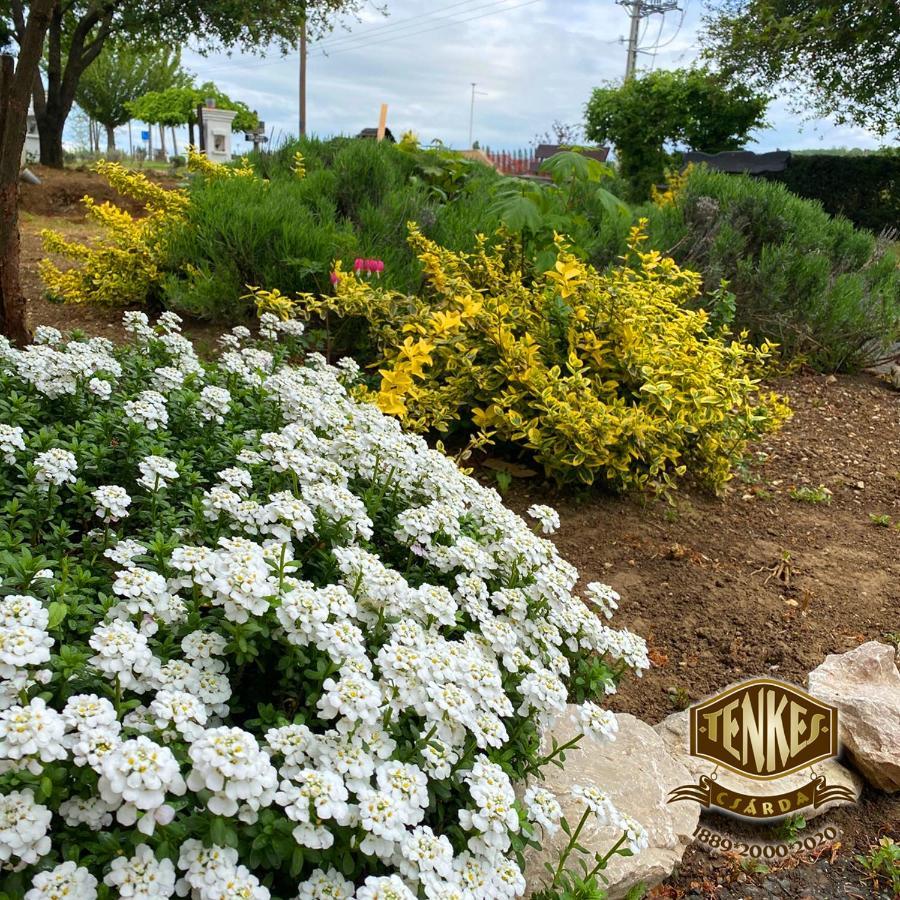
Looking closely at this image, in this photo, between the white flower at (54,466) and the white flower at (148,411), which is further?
the white flower at (148,411)

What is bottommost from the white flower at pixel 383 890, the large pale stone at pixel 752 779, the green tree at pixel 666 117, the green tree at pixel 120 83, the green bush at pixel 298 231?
the large pale stone at pixel 752 779

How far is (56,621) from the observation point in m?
1.25

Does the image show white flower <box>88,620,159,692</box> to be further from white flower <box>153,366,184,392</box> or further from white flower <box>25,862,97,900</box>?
white flower <box>153,366,184,392</box>

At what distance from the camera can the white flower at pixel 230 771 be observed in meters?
1.05

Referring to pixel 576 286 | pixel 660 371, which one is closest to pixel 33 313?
pixel 576 286

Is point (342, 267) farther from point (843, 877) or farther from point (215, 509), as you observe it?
point (843, 877)

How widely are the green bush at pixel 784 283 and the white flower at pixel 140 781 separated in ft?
16.2

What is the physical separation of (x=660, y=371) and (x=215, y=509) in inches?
90.7

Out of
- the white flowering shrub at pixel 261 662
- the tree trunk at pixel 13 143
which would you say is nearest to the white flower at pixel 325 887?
the white flowering shrub at pixel 261 662

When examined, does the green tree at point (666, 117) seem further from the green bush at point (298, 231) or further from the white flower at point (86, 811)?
the white flower at point (86, 811)

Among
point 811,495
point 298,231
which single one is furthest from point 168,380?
point 811,495

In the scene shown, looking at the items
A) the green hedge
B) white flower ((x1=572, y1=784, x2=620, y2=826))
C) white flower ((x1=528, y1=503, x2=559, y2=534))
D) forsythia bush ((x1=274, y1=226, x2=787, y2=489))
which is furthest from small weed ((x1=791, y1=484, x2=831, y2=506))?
Answer: the green hedge

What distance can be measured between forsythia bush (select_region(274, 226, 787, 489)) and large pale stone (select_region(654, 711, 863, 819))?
4.17ft

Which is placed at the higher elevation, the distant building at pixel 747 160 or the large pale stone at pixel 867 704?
the distant building at pixel 747 160
